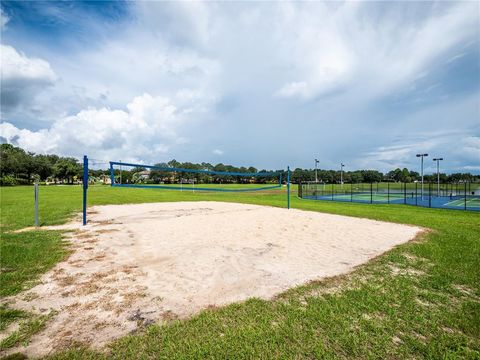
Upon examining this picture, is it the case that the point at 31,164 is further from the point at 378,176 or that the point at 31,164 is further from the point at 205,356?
the point at 378,176

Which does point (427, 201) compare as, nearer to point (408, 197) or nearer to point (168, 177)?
point (408, 197)

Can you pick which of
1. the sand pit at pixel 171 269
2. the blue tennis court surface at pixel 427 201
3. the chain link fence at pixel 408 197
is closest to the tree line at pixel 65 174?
the chain link fence at pixel 408 197

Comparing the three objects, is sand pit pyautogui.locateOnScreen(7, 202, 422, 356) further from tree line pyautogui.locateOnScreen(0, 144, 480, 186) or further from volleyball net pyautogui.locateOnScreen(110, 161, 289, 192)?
tree line pyautogui.locateOnScreen(0, 144, 480, 186)

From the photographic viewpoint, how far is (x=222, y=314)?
2674 millimetres

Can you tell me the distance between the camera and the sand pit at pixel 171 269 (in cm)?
267

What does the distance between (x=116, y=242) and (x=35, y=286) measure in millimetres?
2364

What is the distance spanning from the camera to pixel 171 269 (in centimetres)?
407

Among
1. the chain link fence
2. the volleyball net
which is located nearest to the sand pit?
the volleyball net

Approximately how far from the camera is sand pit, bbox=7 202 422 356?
267 cm

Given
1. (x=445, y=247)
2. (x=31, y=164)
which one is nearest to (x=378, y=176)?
(x=445, y=247)

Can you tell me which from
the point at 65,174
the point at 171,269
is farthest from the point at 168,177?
the point at 65,174

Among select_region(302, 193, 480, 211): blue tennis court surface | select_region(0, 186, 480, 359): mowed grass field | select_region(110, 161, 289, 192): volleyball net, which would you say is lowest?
select_region(302, 193, 480, 211): blue tennis court surface

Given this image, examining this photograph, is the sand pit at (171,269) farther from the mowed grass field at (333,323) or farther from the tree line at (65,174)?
the tree line at (65,174)

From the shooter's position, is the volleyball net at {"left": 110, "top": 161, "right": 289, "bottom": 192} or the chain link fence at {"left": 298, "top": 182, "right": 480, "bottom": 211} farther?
the chain link fence at {"left": 298, "top": 182, "right": 480, "bottom": 211}
